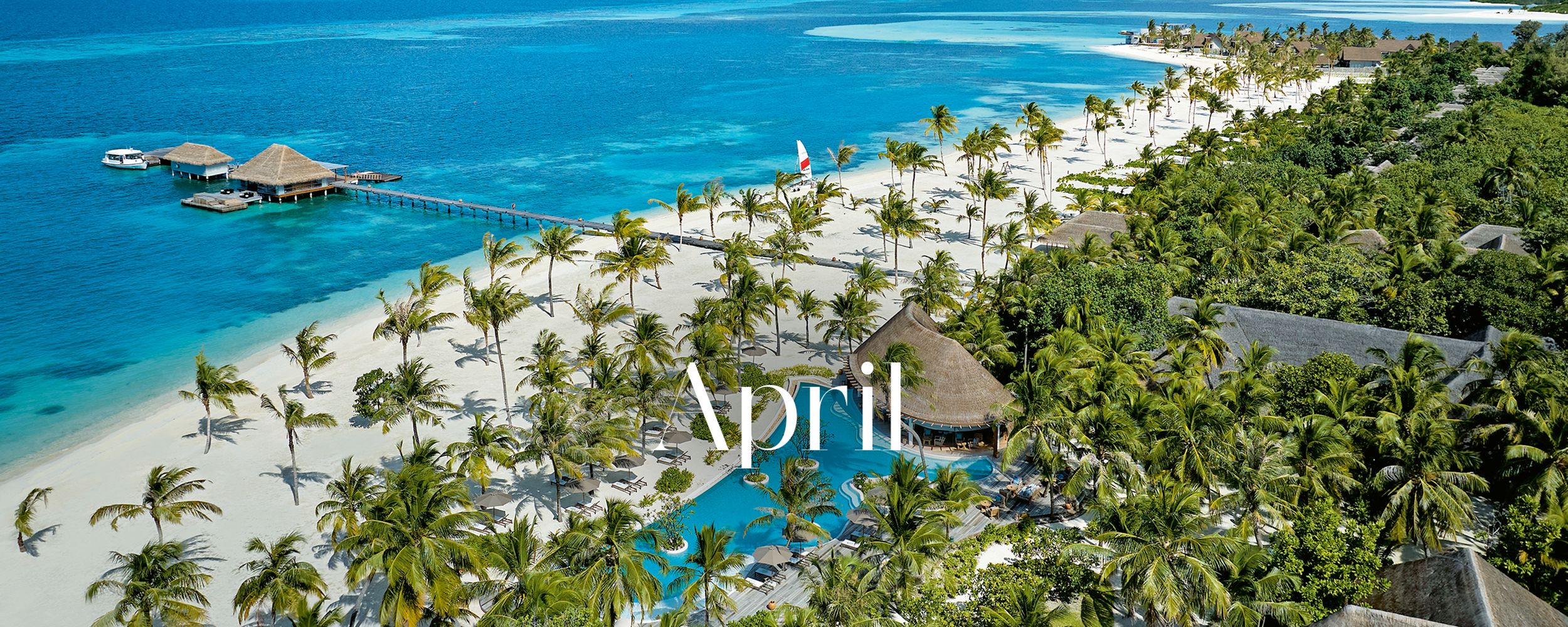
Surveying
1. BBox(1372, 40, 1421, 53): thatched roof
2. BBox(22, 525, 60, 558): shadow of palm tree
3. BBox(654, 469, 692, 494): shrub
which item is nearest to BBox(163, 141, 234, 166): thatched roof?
BBox(22, 525, 60, 558): shadow of palm tree

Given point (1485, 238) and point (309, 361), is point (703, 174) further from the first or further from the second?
point (1485, 238)

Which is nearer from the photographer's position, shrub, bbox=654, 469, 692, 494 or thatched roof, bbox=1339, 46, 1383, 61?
shrub, bbox=654, 469, 692, 494

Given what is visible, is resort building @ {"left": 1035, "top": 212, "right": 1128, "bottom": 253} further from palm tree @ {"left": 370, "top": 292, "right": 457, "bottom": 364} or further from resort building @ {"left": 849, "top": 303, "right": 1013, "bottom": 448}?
palm tree @ {"left": 370, "top": 292, "right": 457, "bottom": 364}

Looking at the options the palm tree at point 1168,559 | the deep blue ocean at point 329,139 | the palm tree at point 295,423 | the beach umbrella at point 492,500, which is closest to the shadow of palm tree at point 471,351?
the palm tree at point 295,423

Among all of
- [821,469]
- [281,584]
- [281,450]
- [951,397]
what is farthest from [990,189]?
[281,584]

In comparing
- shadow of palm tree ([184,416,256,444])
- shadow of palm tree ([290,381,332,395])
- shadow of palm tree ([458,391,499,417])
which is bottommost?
shadow of palm tree ([184,416,256,444])

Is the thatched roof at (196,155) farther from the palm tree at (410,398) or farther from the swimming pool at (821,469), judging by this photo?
the swimming pool at (821,469)

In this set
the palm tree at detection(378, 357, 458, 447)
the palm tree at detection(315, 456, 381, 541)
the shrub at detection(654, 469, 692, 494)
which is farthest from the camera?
the shrub at detection(654, 469, 692, 494)
